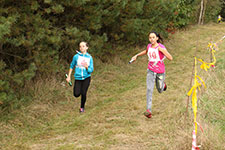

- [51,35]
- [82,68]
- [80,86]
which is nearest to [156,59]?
[82,68]

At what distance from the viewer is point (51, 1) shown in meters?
6.59

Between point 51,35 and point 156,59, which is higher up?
point 51,35

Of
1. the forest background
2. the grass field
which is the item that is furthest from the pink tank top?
the forest background

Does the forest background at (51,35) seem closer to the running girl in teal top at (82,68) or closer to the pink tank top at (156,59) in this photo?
the running girl in teal top at (82,68)

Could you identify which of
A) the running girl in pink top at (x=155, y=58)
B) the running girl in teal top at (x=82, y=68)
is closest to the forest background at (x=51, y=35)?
the running girl in teal top at (x=82, y=68)

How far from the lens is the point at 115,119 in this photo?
5.96m

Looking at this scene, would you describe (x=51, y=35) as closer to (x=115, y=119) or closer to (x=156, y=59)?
(x=115, y=119)

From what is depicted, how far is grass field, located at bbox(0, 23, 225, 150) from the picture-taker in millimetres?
4668

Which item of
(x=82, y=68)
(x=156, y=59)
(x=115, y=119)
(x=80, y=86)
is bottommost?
(x=115, y=119)

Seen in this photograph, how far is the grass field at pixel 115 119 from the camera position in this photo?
4668mm

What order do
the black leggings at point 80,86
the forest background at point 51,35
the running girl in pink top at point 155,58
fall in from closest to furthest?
1. the running girl in pink top at point 155,58
2. the forest background at point 51,35
3. the black leggings at point 80,86

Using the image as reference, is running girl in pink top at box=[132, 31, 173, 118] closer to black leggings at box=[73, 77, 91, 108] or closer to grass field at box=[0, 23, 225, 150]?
grass field at box=[0, 23, 225, 150]

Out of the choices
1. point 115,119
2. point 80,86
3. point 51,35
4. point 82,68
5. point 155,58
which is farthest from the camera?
point 51,35

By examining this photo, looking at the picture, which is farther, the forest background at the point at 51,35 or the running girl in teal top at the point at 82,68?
the running girl in teal top at the point at 82,68
